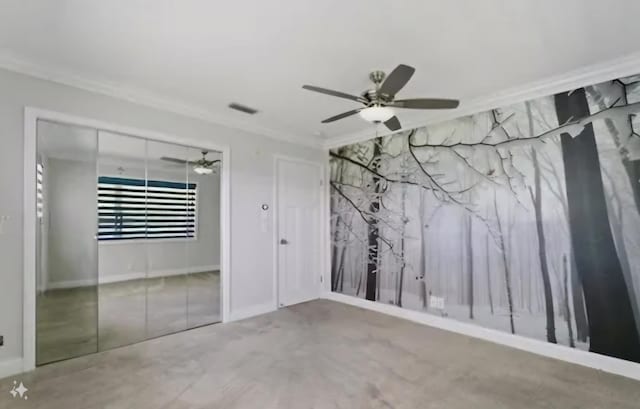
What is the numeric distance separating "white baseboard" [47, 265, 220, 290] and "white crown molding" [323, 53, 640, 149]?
323cm

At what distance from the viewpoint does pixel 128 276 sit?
10.6 ft

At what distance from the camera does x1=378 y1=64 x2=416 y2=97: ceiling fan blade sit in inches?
79.9

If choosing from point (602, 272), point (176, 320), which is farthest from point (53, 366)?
point (602, 272)

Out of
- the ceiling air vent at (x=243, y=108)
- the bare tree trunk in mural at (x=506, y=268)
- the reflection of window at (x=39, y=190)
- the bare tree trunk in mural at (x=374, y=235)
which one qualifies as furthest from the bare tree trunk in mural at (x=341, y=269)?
the reflection of window at (x=39, y=190)

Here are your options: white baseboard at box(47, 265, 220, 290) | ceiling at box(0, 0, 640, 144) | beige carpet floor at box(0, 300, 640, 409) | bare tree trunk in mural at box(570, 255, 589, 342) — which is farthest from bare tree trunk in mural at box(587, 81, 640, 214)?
white baseboard at box(47, 265, 220, 290)

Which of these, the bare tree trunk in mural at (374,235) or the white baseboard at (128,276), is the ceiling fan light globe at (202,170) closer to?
the white baseboard at (128,276)

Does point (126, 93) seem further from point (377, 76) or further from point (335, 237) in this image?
point (335, 237)

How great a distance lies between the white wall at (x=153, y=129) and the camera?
8.27 feet

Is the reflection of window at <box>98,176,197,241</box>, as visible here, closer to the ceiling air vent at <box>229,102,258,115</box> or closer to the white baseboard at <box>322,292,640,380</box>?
the ceiling air vent at <box>229,102,258,115</box>

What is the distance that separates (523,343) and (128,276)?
4128 mm

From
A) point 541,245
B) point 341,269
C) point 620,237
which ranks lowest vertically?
point 341,269

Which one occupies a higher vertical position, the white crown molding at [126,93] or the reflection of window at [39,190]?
the white crown molding at [126,93]

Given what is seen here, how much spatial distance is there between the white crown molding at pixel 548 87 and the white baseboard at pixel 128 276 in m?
3.23

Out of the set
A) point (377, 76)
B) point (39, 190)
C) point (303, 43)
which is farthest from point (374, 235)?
point (39, 190)
